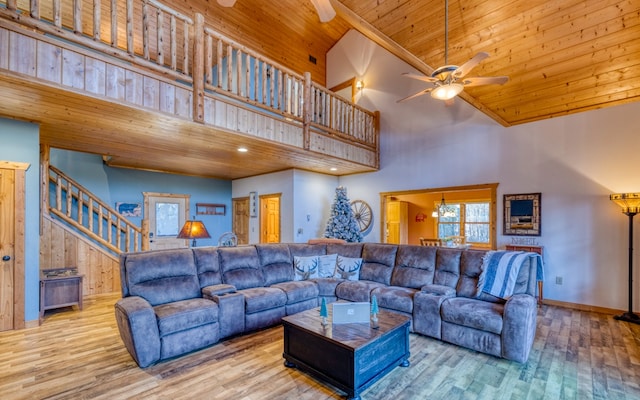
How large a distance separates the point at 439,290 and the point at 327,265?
5.78 ft

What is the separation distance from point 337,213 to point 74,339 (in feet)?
15.7

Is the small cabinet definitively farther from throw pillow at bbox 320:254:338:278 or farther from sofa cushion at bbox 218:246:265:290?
throw pillow at bbox 320:254:338:278

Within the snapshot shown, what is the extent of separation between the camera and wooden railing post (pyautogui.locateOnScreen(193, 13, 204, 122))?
3910 millimetres

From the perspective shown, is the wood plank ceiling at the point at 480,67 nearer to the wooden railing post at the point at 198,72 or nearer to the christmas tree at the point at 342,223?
the wooden railing post at the point at 198,72

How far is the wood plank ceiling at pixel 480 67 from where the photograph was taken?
3188 millimetres

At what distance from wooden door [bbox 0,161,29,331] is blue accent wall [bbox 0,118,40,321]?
58 millimetres

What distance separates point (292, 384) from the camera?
8.52ft

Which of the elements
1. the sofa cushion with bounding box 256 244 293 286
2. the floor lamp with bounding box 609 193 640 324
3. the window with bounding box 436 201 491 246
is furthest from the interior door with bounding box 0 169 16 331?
the window with bounding box 436 201 491 246

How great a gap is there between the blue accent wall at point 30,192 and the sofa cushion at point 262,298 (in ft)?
9.13

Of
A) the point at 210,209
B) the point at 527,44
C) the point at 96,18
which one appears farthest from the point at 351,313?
the point at 210,209

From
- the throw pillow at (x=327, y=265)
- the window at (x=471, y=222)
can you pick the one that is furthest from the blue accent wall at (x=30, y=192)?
the window at (x=471, y=222)

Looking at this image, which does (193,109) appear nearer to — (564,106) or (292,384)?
(292,384)

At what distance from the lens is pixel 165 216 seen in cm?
779

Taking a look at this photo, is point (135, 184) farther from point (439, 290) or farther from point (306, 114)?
point (439, 290)
